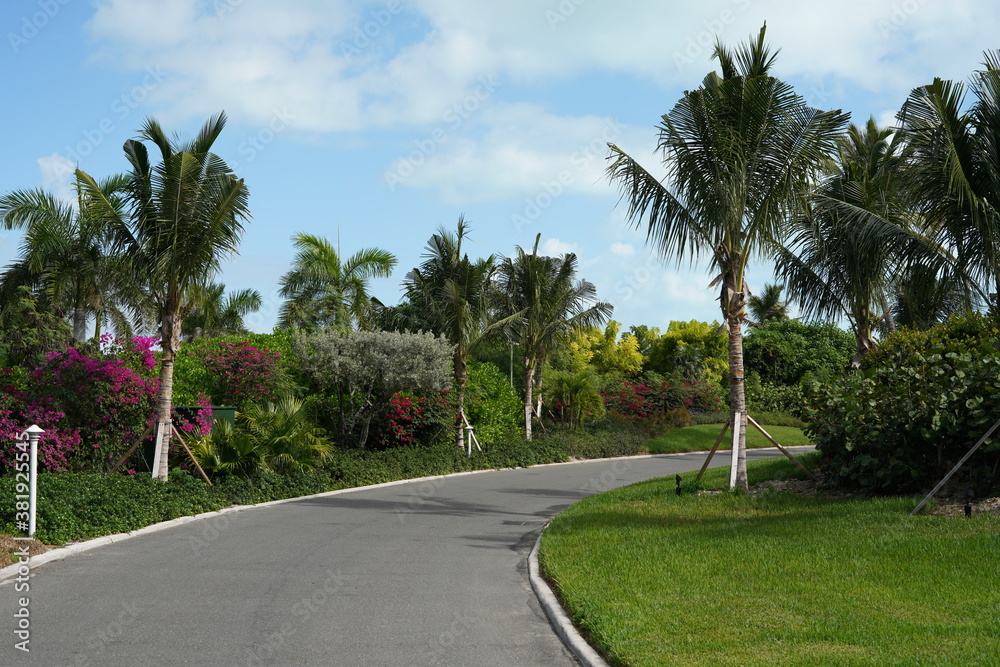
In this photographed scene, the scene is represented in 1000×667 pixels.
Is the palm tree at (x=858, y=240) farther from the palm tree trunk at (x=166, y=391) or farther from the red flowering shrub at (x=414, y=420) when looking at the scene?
the palm tree trunk at (x=166, y=391)

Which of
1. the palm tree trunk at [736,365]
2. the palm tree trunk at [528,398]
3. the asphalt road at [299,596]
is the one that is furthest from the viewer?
the palm tree trunk at [528,398]

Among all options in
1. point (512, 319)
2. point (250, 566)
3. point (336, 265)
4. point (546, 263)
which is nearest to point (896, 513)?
point (250, 566)

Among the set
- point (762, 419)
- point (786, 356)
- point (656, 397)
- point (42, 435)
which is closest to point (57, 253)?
point (42, 435)

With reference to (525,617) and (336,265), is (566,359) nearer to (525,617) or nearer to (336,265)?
(336,265)

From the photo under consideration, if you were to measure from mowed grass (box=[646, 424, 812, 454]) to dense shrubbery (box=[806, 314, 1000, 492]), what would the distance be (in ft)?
61.3

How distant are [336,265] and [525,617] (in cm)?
2532

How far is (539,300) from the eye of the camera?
96.7 ft

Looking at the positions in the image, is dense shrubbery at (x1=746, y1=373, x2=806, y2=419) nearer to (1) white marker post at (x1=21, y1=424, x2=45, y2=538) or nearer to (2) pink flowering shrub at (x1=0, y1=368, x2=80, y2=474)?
(2) pink flowering shrub at (x1=0, y1=368, x2=80, y2=474)

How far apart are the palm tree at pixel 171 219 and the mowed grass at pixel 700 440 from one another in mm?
21433

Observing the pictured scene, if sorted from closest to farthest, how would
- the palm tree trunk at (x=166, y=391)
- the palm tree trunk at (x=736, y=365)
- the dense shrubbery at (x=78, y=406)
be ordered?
the palm tree trunk at (x=736, y=365), the dense shrubbery at (x=78, y=406), the palm tree trunk at (x=166, y=391)

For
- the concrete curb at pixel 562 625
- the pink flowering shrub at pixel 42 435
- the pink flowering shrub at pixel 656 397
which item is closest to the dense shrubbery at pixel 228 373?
the pink flowering shrub at pixel 42 435

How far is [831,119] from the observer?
14.8 metres

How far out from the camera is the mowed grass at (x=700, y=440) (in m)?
33.3

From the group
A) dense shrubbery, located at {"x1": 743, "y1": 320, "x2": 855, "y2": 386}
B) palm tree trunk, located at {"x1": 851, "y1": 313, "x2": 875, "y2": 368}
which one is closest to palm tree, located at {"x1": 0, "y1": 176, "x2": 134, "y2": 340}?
palm tree trunk, located at {"x1": 851, "y1": 313, "x2": 875, "y2": 368}
